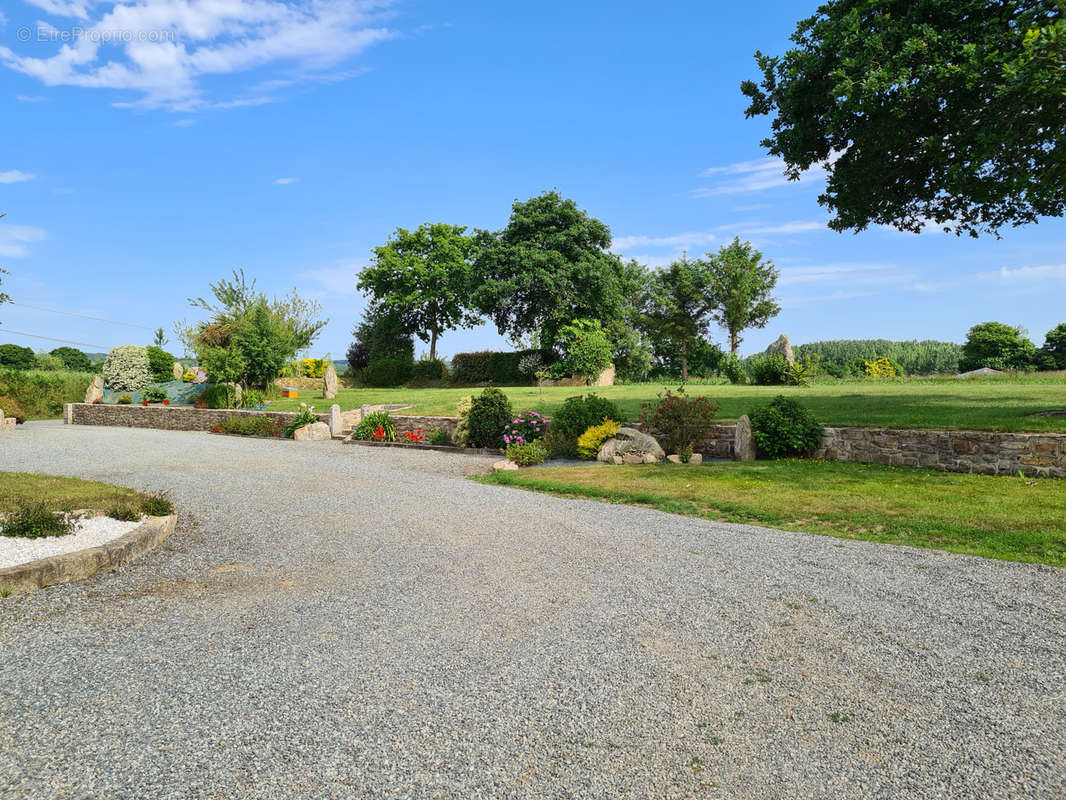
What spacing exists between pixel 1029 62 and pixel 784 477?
6.64m

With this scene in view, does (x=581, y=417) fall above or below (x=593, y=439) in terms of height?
above

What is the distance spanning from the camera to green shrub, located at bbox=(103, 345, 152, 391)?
26453 millimetres

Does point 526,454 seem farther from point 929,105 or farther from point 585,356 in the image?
point 585,356

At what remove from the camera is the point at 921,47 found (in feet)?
31.9

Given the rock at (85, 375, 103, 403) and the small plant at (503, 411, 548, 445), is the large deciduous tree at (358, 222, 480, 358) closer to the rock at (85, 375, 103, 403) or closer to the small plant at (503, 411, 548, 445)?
the rock at (85, 375, 103, 403)

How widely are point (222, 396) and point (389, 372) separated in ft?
44.0

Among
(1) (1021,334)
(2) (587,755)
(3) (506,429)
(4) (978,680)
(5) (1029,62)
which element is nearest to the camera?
(2) (587,755)

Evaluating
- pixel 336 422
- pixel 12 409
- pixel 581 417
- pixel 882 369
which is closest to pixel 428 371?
pixel 12 409

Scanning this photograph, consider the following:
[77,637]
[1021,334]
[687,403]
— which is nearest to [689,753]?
[77,637]

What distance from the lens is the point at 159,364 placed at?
2827cm

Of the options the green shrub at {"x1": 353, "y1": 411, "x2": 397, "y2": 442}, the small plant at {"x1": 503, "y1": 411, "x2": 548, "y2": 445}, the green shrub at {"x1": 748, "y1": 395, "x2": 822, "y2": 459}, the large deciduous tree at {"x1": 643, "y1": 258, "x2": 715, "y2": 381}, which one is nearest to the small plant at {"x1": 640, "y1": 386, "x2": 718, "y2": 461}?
the green shrub at {"x1": 748, "y1": 395, "x2": 822, "y2": 459}

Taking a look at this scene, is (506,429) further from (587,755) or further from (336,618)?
(587,755)

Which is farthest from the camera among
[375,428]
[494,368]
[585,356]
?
[494,368]

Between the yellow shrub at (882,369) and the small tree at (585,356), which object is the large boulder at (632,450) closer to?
the small tree at (585,356)
